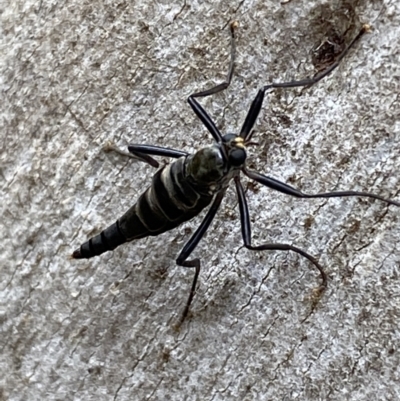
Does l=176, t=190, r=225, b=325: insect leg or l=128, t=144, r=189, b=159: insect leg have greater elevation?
l=128, t=144, r=189, b=159: insect leg

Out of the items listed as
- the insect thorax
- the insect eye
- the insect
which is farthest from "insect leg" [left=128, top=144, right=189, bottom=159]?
the insect eye

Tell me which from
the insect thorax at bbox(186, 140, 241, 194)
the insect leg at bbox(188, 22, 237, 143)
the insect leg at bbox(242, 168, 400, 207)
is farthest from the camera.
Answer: the insect thorax at bbox(186, 140, 241, 194)

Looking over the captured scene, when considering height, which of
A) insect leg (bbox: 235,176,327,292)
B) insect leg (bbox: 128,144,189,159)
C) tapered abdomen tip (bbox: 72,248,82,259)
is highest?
insect leg (bbox: 128,144,189,159)

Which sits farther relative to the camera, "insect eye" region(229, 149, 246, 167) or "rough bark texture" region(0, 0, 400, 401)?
"insect eye" region(229, 149, 246, 167)

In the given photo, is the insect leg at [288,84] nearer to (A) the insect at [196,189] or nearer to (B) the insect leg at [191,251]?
(A) the insect at [196,189]

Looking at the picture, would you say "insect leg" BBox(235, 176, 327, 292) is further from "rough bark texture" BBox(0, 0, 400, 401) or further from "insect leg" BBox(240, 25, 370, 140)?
"insect leg" BBox(240, 25, 370, 140)

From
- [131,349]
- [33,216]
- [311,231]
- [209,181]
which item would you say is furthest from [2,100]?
[311,231]

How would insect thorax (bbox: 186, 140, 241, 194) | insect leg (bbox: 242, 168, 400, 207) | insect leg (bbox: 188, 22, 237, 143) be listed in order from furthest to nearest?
1. insect thorax (bbox: 186, 140, 241, 194)
2. insect leg (bbox: 188, 22, 237, 143)
3. insect leg (bbox: 242, 168, 400, 207)

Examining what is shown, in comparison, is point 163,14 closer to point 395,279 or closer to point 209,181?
point 209,181
